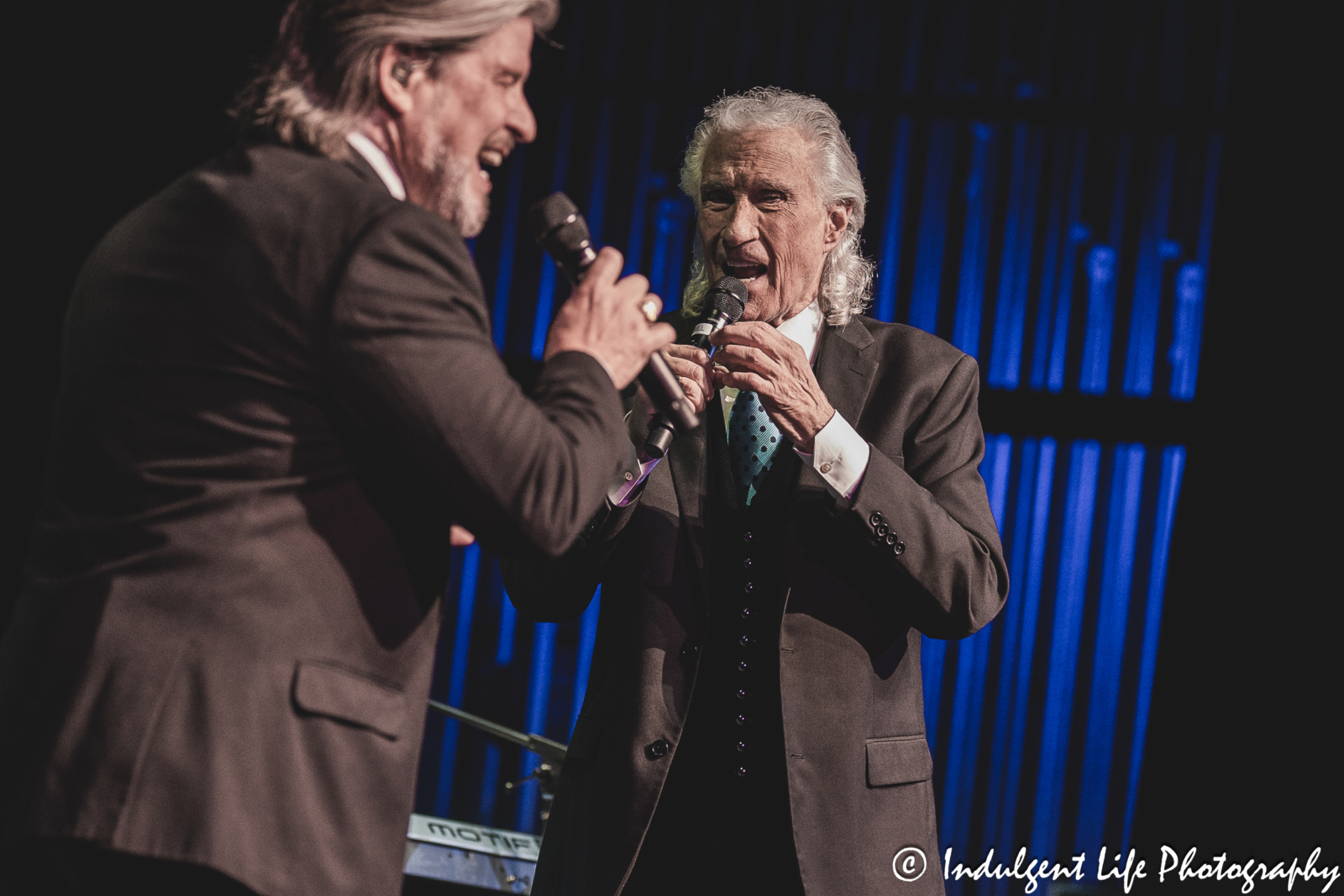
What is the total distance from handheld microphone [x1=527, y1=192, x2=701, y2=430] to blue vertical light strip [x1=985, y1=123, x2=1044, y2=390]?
235 centimetres

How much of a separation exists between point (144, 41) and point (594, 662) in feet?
8.77

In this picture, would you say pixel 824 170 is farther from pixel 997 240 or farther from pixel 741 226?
pixel 997 240

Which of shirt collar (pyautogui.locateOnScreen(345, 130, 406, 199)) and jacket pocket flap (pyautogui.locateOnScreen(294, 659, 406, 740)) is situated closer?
jacket pocket flap (pyautogui.locateOnScreen(294, 659, 406, 740))

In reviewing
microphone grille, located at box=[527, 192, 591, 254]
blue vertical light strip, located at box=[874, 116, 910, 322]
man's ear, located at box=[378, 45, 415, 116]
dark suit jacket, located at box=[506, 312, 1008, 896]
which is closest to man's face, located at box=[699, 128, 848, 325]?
dark suit jacket, located at box=[506, 312, 1008, 896]

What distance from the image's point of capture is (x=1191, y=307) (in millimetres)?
3408

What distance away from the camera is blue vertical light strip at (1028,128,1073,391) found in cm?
348

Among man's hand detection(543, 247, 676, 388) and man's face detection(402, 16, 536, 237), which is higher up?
man's face detection(402, 16, 536, 237)

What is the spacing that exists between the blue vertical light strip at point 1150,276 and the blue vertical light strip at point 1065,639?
25 cm

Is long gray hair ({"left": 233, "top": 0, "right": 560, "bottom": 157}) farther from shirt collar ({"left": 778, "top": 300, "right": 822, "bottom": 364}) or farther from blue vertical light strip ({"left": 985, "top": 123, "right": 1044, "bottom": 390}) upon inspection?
blue vertical light strip ({"left": 985, "top": 123, "right": 1044, "bottom": 390})

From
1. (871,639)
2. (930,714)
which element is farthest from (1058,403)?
(871,639)

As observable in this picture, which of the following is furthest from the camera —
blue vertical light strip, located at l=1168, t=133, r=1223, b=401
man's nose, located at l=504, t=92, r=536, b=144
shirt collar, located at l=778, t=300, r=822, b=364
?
blue vertical light strip, located at l=1168, t=133, r=1223, b=401

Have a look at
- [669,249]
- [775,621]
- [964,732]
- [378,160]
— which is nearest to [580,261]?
[378,160]

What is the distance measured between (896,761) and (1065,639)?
1.88 metres

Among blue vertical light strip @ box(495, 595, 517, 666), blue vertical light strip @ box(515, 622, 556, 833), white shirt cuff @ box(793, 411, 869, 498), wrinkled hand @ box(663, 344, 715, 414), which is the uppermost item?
wrinkled hand @ box(663, 344, 715, 414)
